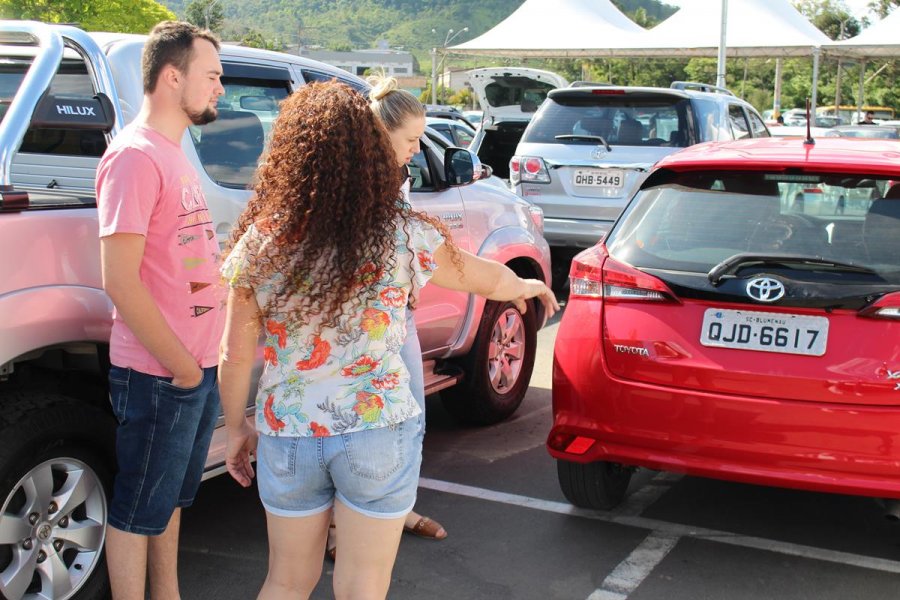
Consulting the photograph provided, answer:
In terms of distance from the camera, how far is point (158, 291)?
9.21ft

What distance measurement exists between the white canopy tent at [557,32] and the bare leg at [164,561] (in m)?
29.3

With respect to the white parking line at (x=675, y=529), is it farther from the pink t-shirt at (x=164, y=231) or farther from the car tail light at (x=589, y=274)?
the pink t-shirt at (x=164, y=231)

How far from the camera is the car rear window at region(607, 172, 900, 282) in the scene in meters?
3.72

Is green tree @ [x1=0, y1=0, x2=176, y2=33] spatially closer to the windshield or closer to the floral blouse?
the windshield

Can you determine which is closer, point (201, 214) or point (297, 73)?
point (201, 214)

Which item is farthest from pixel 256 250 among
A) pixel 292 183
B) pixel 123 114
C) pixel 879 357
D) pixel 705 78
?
pixel 705 78

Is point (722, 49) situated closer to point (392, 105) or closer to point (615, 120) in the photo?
point (615, 120)

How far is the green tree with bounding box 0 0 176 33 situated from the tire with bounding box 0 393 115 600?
107ft

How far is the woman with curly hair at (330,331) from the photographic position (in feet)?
7.28

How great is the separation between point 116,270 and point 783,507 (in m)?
3.16

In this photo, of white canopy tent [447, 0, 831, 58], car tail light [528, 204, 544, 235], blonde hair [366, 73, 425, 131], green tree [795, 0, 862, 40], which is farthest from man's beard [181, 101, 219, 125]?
green tree [795, 0, 862, 40]

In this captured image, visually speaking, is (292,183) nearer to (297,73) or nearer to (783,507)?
(297,73)

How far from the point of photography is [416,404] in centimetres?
240

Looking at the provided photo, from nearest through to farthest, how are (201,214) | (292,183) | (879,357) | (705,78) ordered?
(292,183)
(201,214)
(879,357)
(705,78)
